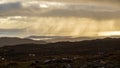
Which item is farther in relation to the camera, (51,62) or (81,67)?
(51,62)

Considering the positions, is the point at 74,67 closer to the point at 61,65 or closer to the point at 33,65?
the point at 61,65

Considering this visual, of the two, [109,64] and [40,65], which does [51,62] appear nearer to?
[40,65]

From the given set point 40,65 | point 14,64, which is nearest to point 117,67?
point 40,65

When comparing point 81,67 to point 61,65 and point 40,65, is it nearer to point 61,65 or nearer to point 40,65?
point 61,65

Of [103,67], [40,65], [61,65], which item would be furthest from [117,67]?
[40,65]

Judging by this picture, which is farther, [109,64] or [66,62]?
[66,62]

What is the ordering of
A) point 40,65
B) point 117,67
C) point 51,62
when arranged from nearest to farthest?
point 117,67
point 40,65
point 51,62

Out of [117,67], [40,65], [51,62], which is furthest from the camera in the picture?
[51,62]

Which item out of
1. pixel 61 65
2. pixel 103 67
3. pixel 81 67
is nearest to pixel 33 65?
pixel 61 65
